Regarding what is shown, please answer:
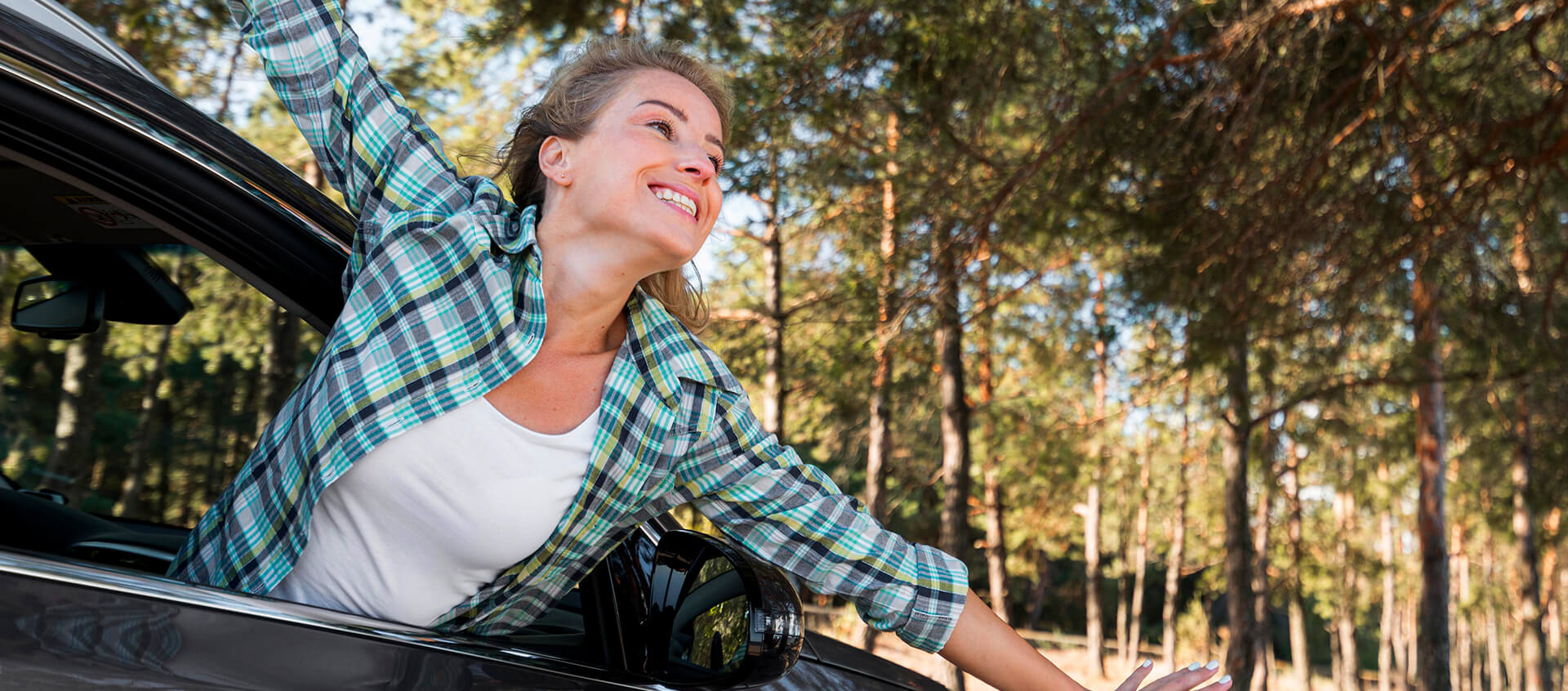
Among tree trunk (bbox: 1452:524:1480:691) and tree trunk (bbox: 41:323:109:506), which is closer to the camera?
tree trunk (bbox: 41:323:109:506)

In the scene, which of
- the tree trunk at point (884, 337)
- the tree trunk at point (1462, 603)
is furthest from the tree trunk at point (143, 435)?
the tree trunk at point (1462, 603)

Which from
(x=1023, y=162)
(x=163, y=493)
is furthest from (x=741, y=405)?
(x=1023, y=162)

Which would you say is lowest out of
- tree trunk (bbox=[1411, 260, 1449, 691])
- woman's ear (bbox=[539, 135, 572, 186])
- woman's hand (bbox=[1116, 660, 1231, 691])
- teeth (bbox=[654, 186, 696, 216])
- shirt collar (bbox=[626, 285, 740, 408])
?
woman's hand (bbox=[1116, 660, 1231, 691])

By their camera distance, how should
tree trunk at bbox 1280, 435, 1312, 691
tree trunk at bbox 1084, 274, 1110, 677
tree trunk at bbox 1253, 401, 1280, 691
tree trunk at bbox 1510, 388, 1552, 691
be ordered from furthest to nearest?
tree trunk at bbox 1280, 435, 1312, 691 < tree trunk at bbox 1510, 388, 1552, 691 < tree trunk at bbox 1084, 274, 1110, 677 < tree trunk at bbox 1253, 401, 1280, 691

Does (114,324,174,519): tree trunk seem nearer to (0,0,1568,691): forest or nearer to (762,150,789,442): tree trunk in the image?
(0,0,1568,691): forest

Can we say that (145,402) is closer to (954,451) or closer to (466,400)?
(466,400)

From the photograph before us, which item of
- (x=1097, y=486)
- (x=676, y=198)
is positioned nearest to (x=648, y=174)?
(x=676, y=198)

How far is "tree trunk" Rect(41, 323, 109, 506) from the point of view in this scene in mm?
2175

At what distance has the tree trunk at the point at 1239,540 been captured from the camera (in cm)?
1352

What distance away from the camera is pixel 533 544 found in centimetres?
162

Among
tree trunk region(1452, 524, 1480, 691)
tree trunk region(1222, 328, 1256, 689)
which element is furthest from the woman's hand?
tree trunk region(1452, 524, 1480, 691)

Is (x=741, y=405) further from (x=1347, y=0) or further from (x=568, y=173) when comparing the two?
(x=1347, y=0)

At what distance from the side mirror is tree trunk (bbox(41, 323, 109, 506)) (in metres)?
1.29

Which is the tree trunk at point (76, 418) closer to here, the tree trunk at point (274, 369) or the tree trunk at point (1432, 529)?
the tree trunk at point (274, 369)
